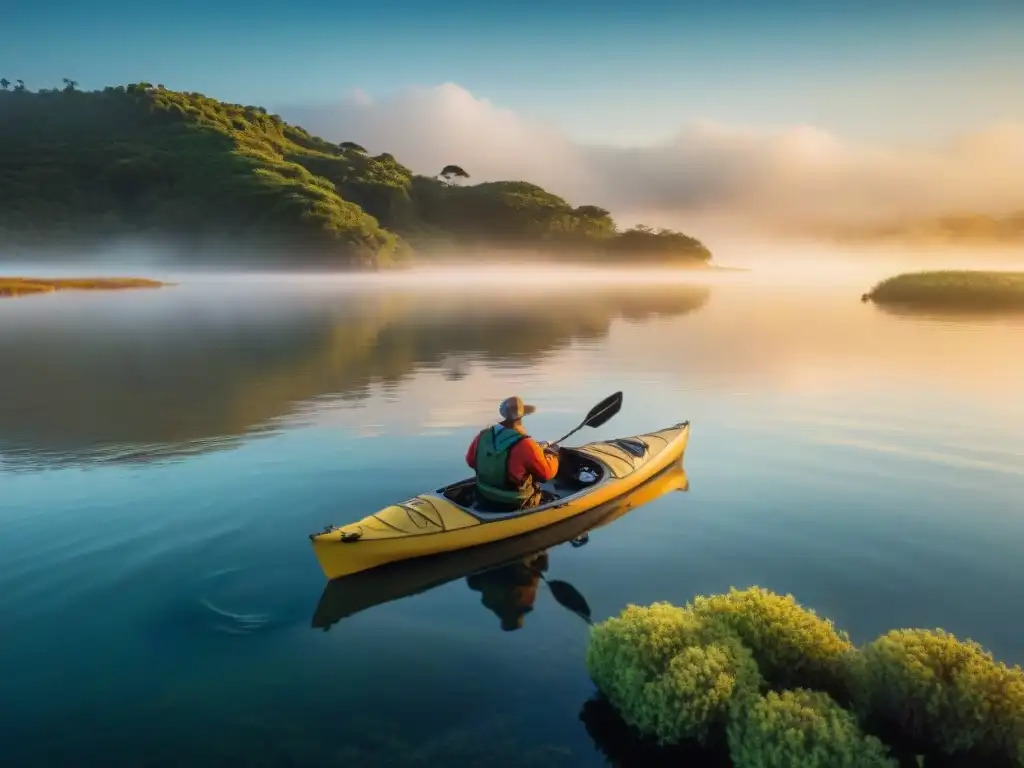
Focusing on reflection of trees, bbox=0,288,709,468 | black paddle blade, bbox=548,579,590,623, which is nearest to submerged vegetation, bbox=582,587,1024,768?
black paddle blade, bbox=548,579,590,623

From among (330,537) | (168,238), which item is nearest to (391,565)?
(330,537)

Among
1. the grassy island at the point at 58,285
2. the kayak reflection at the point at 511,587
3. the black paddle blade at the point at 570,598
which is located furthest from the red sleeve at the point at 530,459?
the grassy island at the point at 58,285

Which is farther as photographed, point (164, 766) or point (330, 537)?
point (330, 537)

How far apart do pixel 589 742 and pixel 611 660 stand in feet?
2.70

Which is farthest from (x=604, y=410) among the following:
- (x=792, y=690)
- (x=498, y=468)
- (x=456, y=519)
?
(x=792, y=690)

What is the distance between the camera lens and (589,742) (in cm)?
748

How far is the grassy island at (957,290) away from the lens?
63.3 m

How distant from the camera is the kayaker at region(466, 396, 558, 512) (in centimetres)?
1214

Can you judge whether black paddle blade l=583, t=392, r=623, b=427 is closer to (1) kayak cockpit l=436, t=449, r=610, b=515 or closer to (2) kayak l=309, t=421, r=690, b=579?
(2) kayak l=309, t=421, r=690, b=579

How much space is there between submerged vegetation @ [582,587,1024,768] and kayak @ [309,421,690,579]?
3894 mm

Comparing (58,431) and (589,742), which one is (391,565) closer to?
(589,742)

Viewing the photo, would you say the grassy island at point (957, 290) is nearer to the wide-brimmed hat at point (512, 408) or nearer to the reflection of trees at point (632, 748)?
the wide-brimmed hat at point (512, 408)

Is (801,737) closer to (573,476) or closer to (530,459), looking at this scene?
(530,459)

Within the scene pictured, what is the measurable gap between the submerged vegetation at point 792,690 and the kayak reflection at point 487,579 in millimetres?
2602
